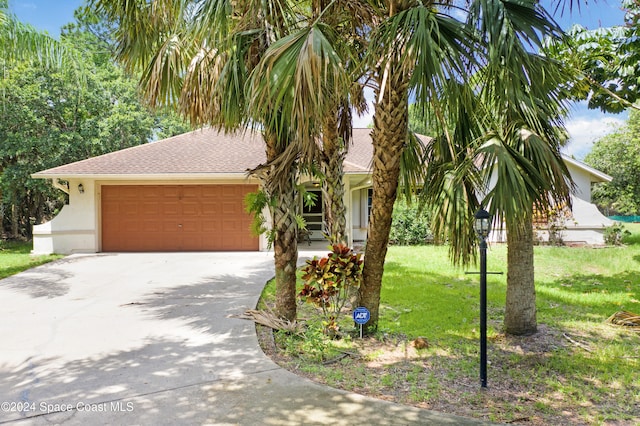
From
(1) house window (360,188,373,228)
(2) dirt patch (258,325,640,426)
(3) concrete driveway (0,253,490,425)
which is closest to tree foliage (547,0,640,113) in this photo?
(2) dirt patch (258,325,640,426)

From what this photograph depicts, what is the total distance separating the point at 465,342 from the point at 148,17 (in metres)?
6.49

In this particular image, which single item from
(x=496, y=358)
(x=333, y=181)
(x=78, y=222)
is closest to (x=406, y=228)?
(x=333, y=181)

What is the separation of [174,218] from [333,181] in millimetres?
9053

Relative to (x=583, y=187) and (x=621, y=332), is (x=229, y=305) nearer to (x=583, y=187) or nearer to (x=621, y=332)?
(x=621, y=332)

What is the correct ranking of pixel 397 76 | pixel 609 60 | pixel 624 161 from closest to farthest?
pixel 397 76
pixel 609 60
pixel 624 161

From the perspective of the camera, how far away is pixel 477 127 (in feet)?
18.3

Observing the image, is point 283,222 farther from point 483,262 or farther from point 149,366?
point 483,262

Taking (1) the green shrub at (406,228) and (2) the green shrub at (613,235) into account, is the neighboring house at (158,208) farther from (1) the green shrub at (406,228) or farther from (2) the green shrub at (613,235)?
(2) the green shrub at (613,235)

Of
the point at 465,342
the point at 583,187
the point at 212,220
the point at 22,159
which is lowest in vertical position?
the point at 465,342

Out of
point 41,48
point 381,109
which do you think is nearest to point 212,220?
point 41,48

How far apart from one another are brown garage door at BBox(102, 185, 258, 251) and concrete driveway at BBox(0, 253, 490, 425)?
18.6 feet

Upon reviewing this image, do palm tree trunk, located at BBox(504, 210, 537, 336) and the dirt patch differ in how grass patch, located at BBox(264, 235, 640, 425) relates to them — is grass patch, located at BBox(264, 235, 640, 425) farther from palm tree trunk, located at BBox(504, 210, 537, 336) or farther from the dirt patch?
palm tree trunk, located at BBox(504, 210, 537, 336)

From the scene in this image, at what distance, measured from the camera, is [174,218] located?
14.4 meters

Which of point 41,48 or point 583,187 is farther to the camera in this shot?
point 583,187
